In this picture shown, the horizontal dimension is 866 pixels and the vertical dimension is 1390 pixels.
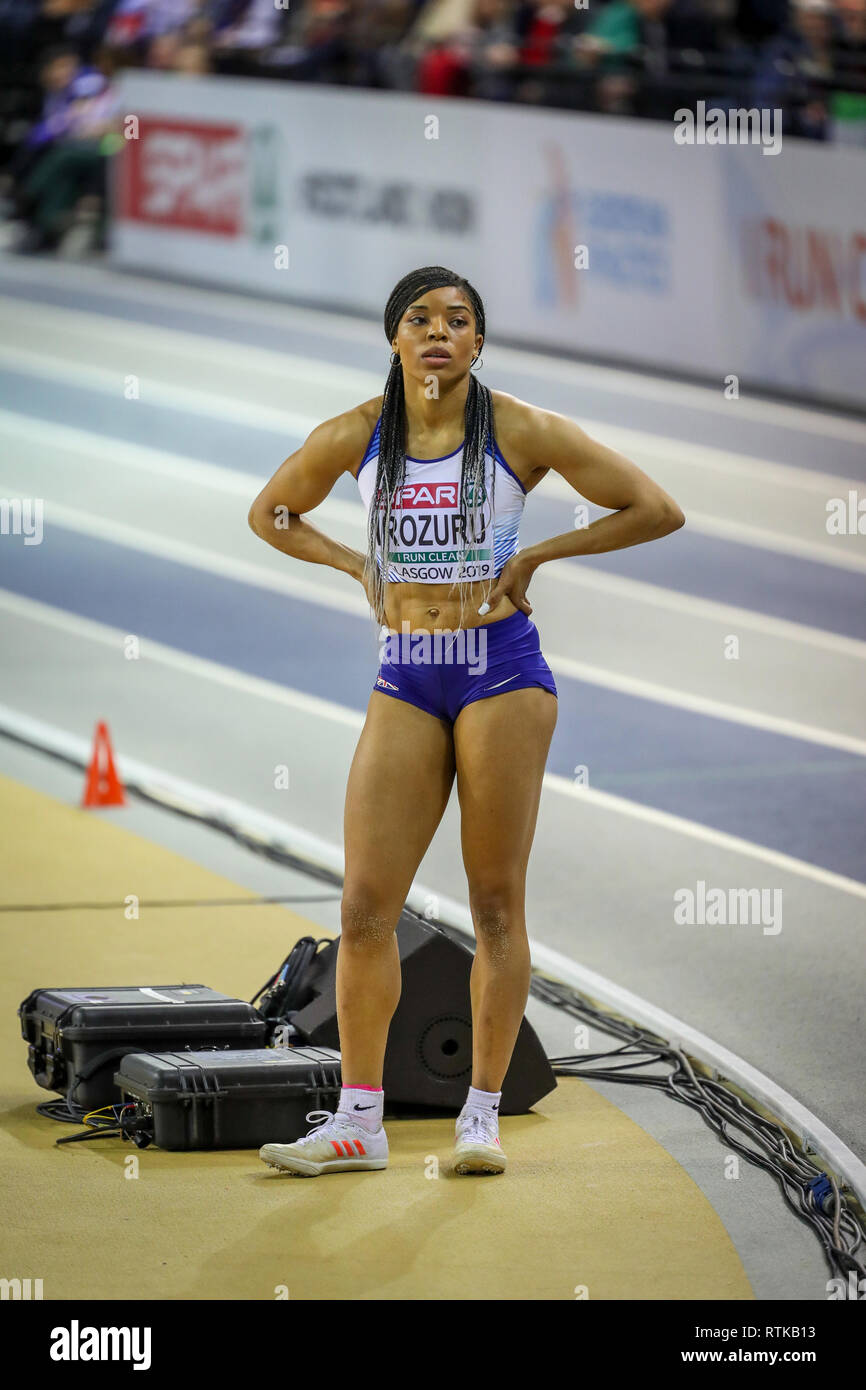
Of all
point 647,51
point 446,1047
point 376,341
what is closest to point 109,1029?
point 446,1047

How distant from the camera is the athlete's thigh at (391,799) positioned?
5.88 m

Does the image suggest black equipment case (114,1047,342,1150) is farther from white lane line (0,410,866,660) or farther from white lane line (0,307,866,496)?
white lane line (0,307,866,496)

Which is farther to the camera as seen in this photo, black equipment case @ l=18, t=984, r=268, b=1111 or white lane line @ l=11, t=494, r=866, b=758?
white lane line @ l=11, t=494, r=866, b=758

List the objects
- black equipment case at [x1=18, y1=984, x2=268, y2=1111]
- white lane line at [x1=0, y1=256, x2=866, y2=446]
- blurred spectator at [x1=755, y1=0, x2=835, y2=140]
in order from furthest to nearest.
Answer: blurred spectator at [x1=755, y1=0, x2=835, y2=140], white lane line at [x1=0, y1=256, x2=866, y2=446], black equipment case at [x1=18, y1=984, x2=268, y2=1111]

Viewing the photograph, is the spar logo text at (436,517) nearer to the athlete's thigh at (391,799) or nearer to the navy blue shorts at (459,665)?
the navy blue shorts at (459,665)

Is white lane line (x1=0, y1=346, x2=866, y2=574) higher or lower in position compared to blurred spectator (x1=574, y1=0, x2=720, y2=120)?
lower

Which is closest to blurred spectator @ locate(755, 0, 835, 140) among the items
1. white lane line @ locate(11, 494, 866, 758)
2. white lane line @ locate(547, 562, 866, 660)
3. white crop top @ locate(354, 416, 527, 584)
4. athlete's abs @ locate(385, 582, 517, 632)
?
white lane line @ locate(547, 562, 866, 660)

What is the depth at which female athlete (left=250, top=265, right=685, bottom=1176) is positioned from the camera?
5.88 m

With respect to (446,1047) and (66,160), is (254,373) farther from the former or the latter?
(446,1047)

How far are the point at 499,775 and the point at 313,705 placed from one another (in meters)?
5.51

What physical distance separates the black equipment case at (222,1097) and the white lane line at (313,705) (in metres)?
3.14

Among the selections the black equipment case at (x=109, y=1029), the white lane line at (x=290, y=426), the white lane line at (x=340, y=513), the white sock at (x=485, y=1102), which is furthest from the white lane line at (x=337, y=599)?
the white sock at (x=485, y=1102)

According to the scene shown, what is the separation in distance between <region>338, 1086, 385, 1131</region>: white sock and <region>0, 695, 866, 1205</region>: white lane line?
131 centimetres
